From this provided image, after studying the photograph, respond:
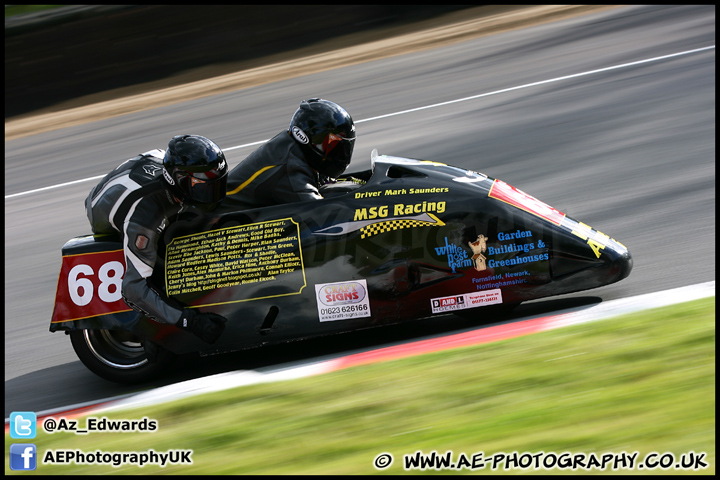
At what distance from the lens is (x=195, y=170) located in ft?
15.5

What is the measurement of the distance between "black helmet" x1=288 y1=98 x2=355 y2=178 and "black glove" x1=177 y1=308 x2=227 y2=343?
48.2 inches

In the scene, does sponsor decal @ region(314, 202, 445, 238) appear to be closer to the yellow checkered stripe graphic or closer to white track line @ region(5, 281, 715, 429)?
the yellow checkered stripe graphic

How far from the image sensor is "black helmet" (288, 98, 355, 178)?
5137 millimetres

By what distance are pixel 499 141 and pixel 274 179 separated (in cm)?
412

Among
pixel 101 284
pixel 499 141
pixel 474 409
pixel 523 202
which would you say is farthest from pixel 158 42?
pixel 474 409

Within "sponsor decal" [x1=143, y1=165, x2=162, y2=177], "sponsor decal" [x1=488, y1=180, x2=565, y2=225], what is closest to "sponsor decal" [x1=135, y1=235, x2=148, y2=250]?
"sponsor decal" [x1=143, y1=165, x2=162, y2=177]

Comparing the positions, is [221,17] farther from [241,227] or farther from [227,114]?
[241,227]

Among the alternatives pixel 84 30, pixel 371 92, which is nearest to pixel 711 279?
pixel 371 92

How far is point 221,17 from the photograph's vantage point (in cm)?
1573

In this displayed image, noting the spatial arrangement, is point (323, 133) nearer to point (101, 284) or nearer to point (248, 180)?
point (248, 180)

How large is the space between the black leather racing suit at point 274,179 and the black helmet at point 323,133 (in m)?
0.08

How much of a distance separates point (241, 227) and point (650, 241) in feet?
10.2

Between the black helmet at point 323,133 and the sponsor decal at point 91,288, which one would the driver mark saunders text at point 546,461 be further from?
the sponsor decal at point 91,288

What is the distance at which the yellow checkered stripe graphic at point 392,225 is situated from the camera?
192 inches
